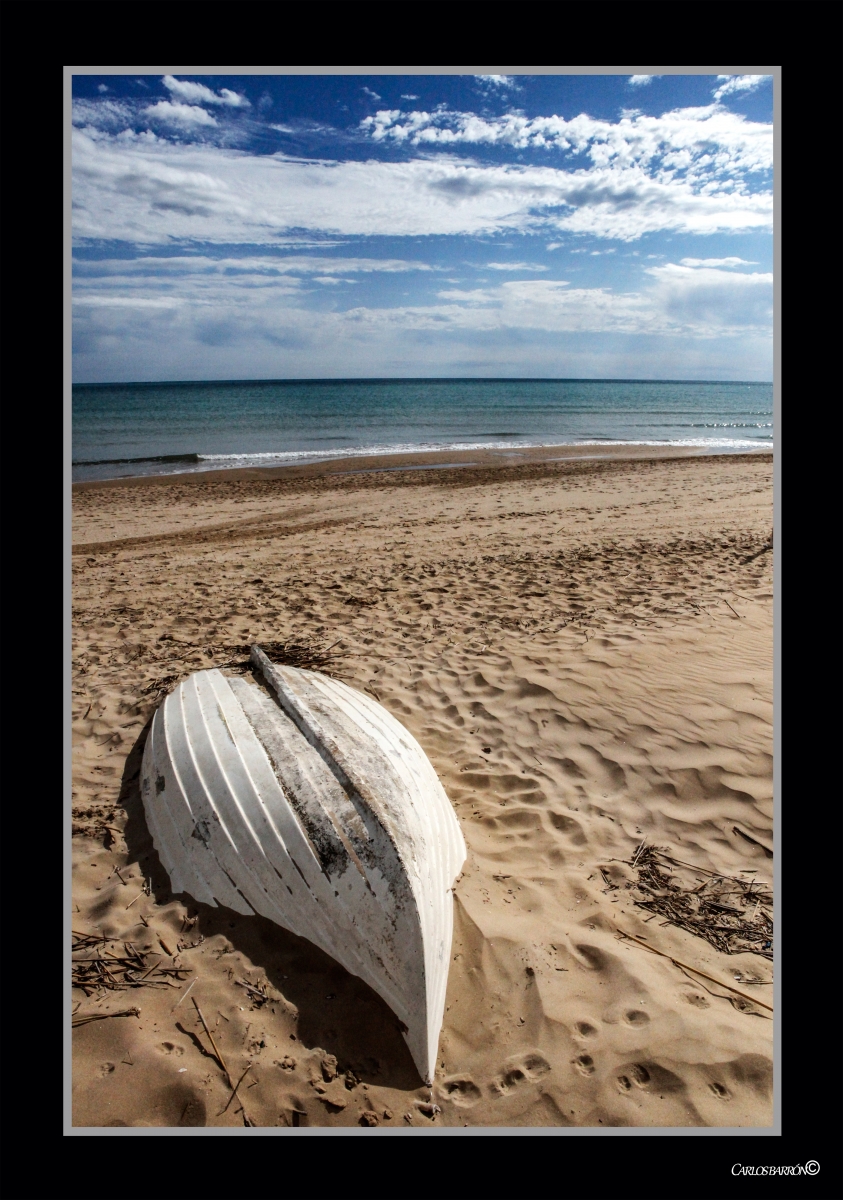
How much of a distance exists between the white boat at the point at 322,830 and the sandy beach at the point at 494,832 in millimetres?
155

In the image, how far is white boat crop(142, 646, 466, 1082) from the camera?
8.32 ft

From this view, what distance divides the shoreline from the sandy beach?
28.0ft

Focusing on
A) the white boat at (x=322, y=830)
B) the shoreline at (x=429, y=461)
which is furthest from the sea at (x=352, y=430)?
the white boat at (x=322, y=830)

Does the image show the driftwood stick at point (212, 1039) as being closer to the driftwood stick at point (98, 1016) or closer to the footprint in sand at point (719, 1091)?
the driftwood stick at point (98, 1016)

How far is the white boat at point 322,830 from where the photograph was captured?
254 cm

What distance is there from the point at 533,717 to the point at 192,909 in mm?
2725

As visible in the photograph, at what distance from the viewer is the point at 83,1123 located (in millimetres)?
2320

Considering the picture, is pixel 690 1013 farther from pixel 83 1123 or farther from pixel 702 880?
pixel 83 1123

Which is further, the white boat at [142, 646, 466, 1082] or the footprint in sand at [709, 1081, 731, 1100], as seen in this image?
the white boat at [142, 646, 466, 1082]

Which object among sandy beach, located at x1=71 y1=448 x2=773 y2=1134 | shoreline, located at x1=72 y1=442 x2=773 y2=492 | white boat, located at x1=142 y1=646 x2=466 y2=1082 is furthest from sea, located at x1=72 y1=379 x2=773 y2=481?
white boat, located at x1=142 y1=646 x2=466 y2=1082

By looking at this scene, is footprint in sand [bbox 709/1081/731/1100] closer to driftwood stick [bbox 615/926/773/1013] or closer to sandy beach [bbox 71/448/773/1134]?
sandy beach [bbox 71/448/773/1134]

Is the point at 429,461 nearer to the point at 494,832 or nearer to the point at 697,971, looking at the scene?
the point at 494,832
